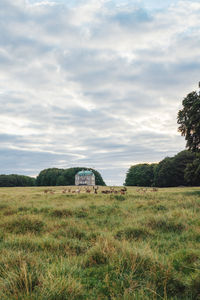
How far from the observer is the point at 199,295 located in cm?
380

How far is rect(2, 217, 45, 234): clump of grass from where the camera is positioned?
362 inches

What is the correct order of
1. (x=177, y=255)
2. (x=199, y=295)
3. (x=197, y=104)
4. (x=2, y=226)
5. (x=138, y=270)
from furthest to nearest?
(x=197, y=104) < (x=2, y=226) < (x=177, y=255) < (x=138, y=270) < (x=199, y=295)

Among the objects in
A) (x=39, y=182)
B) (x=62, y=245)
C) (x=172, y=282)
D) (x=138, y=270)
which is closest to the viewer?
(x=172, y=282)

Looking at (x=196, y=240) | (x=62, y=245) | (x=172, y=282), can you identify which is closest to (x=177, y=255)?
(x=172, y=282)

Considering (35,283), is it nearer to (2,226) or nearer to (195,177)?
(2,226)

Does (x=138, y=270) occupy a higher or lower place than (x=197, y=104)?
lower

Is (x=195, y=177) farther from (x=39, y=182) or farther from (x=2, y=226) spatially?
(x=39, y=182)

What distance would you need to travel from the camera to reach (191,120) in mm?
31188

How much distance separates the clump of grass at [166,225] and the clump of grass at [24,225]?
15.8 ft

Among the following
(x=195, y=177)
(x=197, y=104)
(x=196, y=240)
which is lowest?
(x=196, y=240)

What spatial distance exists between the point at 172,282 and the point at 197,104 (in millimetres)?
31416

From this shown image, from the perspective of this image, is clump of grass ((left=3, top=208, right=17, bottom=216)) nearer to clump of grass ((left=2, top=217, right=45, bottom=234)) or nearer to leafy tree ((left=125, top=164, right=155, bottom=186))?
clump of grass ((left=2, top=217, right=45, bottom=234))

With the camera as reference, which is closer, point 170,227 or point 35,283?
point 35,283

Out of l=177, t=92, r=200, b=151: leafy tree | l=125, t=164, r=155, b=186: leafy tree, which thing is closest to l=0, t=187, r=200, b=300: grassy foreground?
l=177, t=92, r=200, b=151: leafy tree
